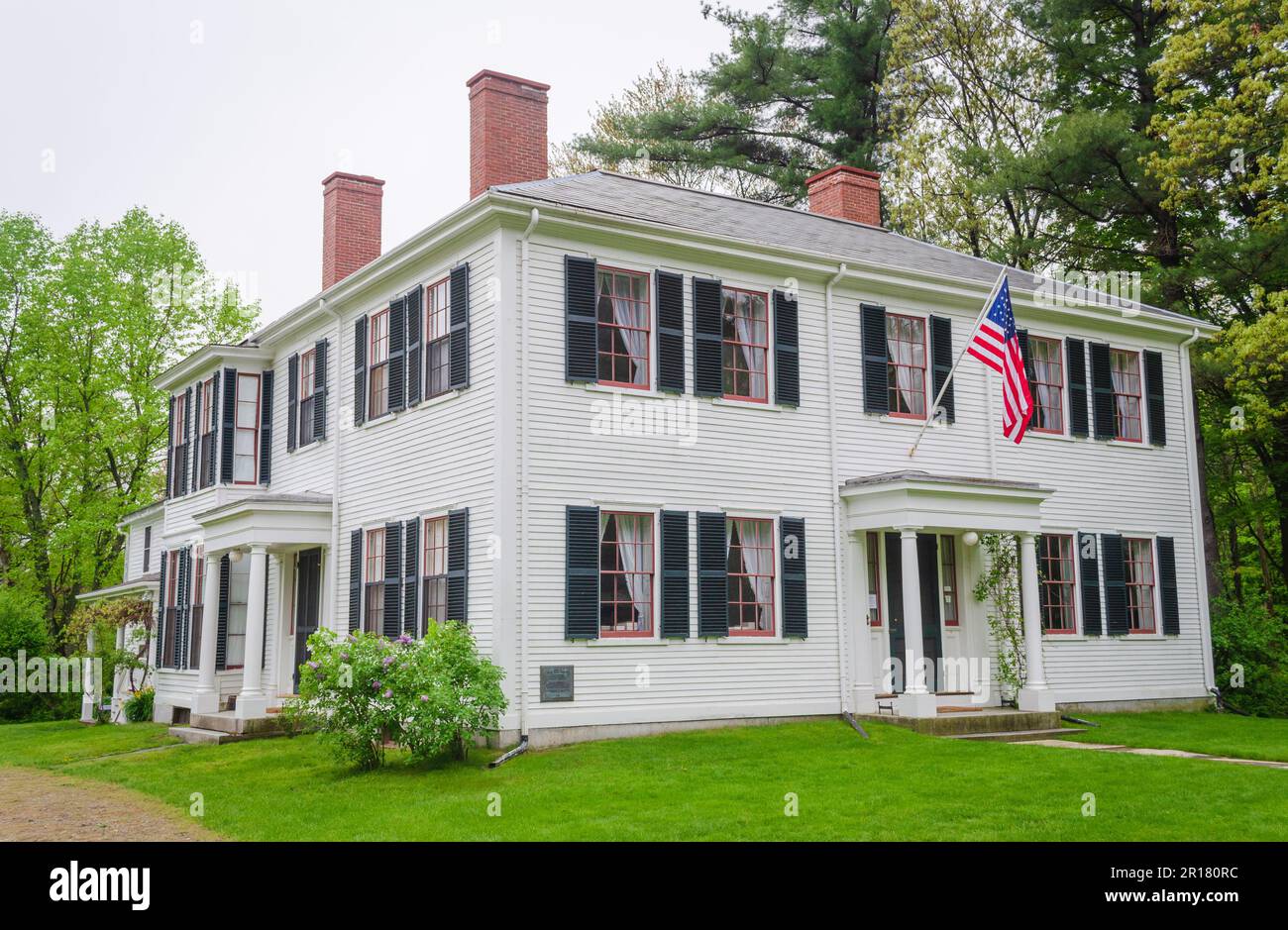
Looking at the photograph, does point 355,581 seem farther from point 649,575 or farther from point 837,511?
point 837,511

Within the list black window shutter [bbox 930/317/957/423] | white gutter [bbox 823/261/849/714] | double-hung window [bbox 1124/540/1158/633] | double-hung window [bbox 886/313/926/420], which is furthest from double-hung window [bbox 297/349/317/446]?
double-hung window [bbox 1124/540/1158/633]

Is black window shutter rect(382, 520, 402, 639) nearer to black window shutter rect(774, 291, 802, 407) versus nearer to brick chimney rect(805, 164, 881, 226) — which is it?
black window shutter rect(774, 291, 802, 407)

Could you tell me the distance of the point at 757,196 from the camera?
105 feet

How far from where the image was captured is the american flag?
49.5 feet

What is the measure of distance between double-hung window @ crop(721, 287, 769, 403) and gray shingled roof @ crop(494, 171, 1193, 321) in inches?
32.6

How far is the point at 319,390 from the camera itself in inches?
705

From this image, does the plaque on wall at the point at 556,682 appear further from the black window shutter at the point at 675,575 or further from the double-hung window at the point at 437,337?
the double-hung window at the point at 437,337

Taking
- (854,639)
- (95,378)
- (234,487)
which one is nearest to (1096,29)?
(854,639)

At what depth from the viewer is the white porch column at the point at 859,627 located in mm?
15352

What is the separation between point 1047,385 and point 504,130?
9.28m

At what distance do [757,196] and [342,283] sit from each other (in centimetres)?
1787

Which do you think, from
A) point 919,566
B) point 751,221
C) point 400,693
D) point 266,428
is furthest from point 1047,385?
point 266,428

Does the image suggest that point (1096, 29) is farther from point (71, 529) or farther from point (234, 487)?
point (71, 529)

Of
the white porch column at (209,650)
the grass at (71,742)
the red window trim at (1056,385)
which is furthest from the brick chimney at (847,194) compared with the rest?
the grass at (71,742)
